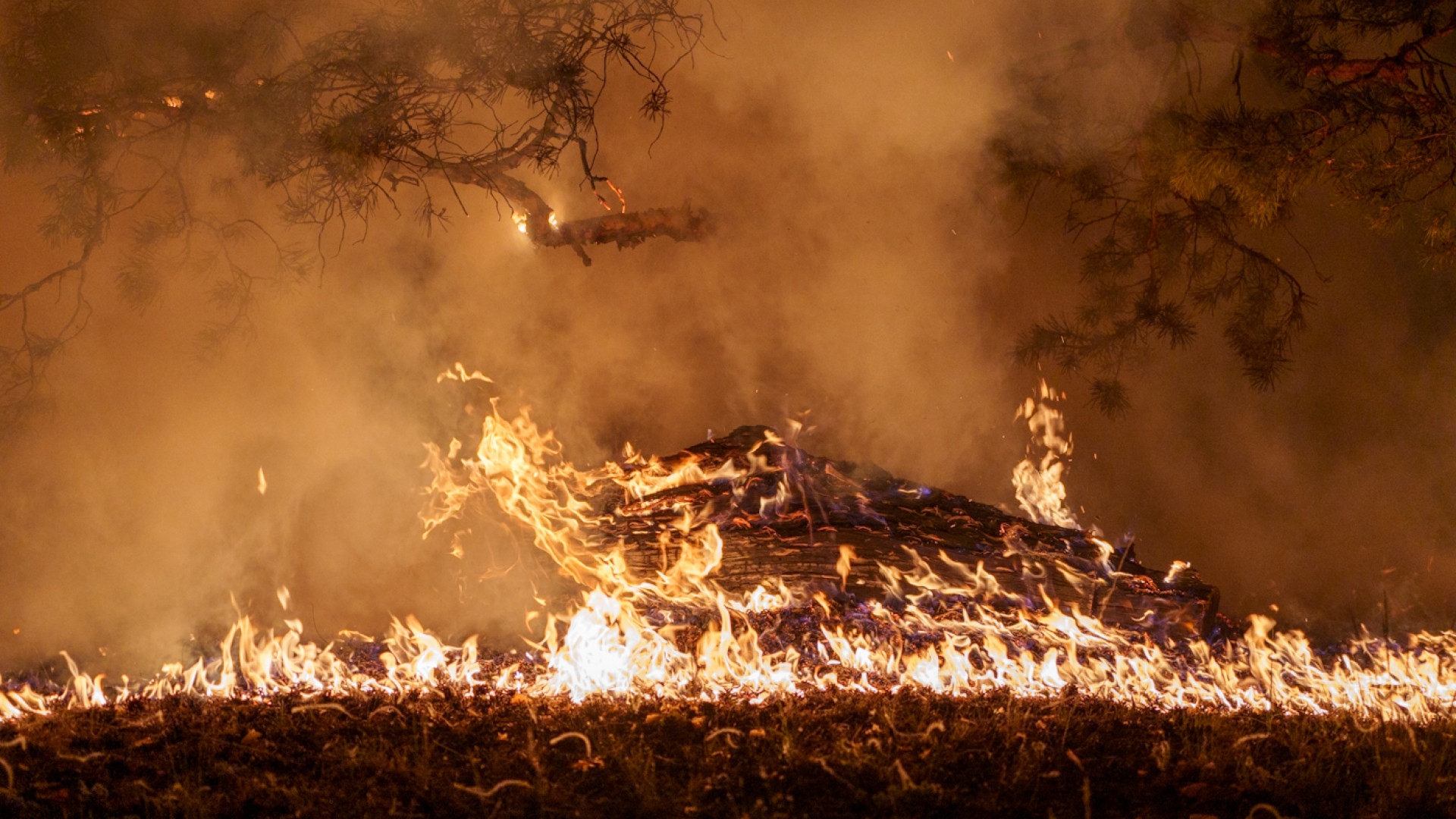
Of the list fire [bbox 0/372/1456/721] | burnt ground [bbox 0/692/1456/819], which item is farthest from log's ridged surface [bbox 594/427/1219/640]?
burnt ground [bbox 0/692/1456/819]

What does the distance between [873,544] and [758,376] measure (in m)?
2.04

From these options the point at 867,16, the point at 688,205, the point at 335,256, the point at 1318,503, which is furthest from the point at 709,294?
the point at 1318,503

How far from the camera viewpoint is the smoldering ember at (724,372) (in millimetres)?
4438

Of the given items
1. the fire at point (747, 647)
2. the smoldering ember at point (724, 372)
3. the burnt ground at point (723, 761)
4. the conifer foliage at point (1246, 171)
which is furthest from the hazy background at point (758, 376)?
the burnt ground at point (723, 761)

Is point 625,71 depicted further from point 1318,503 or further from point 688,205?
point 1318,503

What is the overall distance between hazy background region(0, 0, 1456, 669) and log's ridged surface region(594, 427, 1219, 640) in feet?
3.45

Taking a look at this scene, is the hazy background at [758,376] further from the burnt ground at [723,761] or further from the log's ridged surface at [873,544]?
the burnt ground at [723,761]

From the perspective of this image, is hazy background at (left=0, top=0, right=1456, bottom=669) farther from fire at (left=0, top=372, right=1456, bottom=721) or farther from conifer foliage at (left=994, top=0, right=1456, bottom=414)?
fire at (left=0, top=372, right=1456, bottom=721)

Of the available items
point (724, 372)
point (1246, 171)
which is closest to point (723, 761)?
point (1246, 171)

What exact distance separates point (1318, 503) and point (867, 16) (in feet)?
17.3

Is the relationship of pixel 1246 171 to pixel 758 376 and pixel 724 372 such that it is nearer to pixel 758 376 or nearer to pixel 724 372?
pixel 758 376

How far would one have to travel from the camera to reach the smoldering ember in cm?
444

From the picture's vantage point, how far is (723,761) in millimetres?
3195

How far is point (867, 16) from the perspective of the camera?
21.8ft
